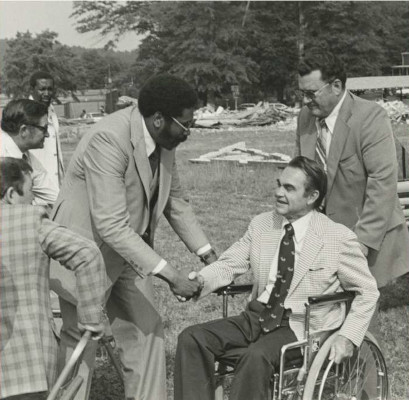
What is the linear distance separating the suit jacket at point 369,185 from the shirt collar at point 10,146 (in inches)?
85.6

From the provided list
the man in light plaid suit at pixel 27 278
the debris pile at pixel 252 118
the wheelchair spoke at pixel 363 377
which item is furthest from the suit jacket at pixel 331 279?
the debris pile at pixel 252 118

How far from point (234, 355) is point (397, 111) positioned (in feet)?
103

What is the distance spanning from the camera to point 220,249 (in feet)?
29.9

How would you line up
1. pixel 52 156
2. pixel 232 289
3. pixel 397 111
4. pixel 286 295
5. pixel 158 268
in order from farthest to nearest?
pixel 397 111
pixel 52 156
pixel 232 289
pixel 286 295
pixel 158 268

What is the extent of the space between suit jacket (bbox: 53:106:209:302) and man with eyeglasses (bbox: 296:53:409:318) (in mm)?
955

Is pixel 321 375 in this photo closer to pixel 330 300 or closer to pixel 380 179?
pixel 330 300

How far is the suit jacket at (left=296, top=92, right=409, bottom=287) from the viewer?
4.41 metres

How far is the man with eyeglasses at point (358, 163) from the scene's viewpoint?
174 inches

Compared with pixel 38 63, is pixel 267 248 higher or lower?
lower

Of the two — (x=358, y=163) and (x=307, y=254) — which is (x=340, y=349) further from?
(x=358, y=163)

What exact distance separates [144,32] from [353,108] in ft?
216

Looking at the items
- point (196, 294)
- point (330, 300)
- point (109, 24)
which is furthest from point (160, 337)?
point (109, 24)

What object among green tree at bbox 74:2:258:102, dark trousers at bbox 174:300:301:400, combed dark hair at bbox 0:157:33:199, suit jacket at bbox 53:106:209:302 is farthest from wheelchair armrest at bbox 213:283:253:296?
green tree at bbox 74:2:258:102

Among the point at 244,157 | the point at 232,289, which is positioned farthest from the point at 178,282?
the point at 244,157
